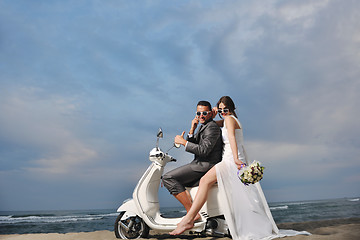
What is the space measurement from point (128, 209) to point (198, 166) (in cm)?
114

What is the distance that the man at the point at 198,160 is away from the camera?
398 cm

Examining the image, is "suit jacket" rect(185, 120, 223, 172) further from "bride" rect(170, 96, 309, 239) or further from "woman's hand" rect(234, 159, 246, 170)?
"woman's hand" rect(234, 159, 246, 170)

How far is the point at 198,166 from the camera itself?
4055mm

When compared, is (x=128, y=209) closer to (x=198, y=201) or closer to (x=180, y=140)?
(x=198, y=201)

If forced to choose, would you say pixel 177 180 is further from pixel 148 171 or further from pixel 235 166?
pixel 235 166

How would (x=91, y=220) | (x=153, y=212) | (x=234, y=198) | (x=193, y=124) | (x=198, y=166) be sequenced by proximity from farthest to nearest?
(x=91, y=220)
(x=193, y=124)
(x=153, y=212)
(x=198, y=166)
(x=234, y=198)

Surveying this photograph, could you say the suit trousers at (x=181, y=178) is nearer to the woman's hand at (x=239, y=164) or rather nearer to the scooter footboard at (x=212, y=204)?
the scooter footboard at (x=212, y=204)

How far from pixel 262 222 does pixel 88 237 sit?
2.70 metres

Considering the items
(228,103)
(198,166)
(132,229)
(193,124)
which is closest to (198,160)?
(198,166)

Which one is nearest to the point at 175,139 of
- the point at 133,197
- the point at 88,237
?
the point at 133,197

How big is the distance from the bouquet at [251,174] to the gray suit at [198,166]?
1.65 feet

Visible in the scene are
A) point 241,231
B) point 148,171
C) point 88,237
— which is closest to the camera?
point 241,231

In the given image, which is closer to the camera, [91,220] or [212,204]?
[212,204]

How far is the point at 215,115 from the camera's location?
4.23 m
